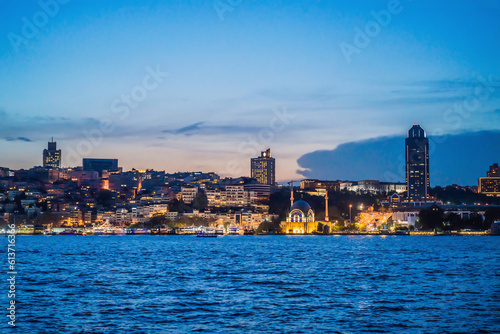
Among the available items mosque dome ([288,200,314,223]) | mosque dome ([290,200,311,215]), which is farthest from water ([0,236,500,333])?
mosque dome ([290,200,311,215])

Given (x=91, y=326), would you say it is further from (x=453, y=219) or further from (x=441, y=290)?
(x=453, y=219)

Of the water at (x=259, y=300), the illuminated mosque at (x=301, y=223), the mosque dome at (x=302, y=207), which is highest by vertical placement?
the mosque dome at (x=302, y=207)

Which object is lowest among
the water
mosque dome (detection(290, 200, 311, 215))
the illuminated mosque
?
the water

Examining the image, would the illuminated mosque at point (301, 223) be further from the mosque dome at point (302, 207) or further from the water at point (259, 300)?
the water at point (259, 300)

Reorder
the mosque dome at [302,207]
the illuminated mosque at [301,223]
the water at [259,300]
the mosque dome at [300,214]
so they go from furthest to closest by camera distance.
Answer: the mosque dome at [302,207], the mosque dome at [300,214], the illuminated mosque at [301,223], the water at [259,300]

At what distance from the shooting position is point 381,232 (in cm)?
14600

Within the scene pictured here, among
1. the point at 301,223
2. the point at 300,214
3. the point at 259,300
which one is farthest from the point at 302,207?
the point at 259,300

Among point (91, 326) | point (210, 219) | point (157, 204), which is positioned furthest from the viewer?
point (157, 204)

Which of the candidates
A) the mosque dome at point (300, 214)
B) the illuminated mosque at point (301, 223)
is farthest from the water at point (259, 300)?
the mosque dome at point (300, 214)

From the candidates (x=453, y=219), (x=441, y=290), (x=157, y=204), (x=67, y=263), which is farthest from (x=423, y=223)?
(x=441, y=290)

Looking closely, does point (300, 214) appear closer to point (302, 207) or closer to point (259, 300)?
point (302, 207)

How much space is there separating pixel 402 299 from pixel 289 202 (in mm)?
159194

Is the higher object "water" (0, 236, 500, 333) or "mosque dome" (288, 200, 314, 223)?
"mosque dome" (288, 200, 314, 223)

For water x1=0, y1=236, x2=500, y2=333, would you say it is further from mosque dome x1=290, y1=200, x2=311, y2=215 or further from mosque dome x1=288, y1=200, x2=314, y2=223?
mosque dome x1=290, y1=200, x2=311, y2=215
